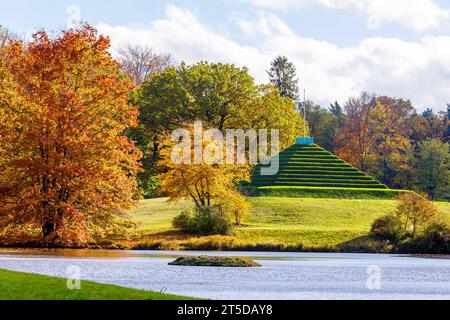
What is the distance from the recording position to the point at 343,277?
33344 millimetres

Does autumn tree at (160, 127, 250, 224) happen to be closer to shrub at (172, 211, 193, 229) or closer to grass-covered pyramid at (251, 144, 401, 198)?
shrub at (172, 211, 193, 229)

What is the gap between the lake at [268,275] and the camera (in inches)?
1059

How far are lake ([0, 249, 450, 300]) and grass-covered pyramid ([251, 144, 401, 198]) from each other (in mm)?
33025

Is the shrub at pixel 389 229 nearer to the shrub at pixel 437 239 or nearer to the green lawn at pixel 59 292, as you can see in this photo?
the shrub at pixel 437 239

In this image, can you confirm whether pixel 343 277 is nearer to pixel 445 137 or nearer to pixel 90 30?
pixel 90 30

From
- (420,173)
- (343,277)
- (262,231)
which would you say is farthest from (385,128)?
(343,277)

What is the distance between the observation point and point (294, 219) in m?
67.3

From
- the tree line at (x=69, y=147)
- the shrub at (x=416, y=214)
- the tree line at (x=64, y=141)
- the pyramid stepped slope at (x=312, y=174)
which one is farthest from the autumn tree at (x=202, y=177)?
the pyramid stepped slope at (x=312, y=174)

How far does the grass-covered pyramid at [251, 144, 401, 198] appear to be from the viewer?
80.0 m

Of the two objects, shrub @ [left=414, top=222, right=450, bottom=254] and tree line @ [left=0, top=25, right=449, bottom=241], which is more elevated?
tree line @ [left=0, top=25, right=449, bottom=241]

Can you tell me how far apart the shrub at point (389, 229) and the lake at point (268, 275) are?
8.63 m

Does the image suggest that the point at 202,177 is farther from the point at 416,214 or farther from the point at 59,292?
the point at 59,292

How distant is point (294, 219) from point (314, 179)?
58.3 feet

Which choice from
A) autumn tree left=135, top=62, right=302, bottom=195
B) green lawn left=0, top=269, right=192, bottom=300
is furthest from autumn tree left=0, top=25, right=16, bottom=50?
green lawn left=0, top=269, right=192, bottom=300
